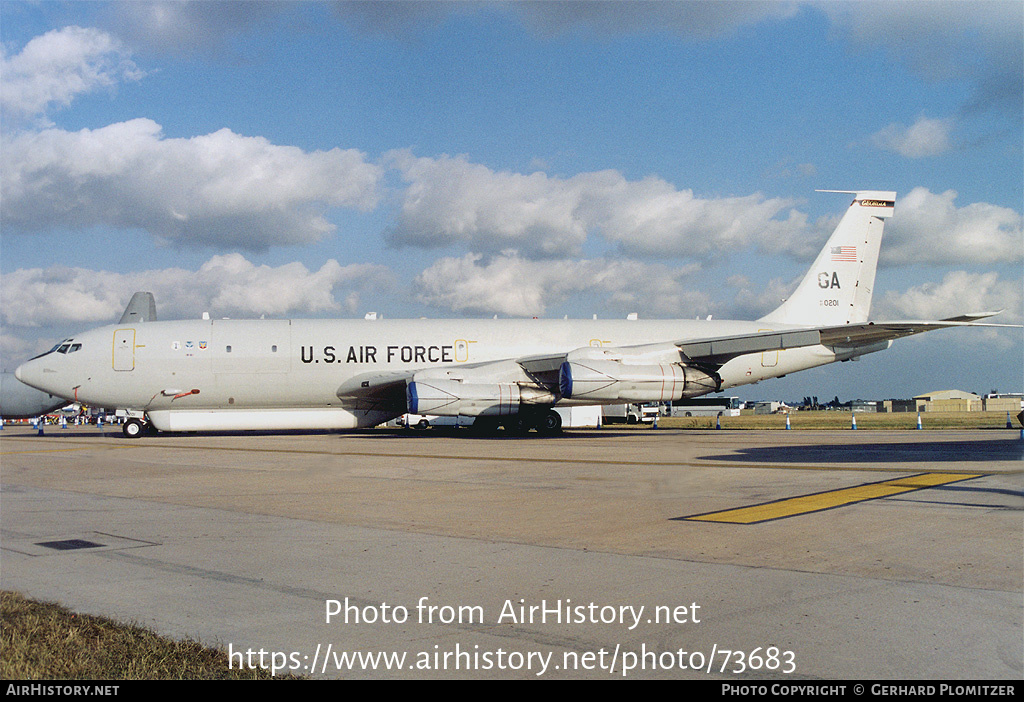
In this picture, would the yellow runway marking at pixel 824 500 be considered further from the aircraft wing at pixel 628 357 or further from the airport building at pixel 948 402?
the airport building at pixel 948 402

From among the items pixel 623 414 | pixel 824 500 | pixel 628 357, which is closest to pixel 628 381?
pixel 628 357

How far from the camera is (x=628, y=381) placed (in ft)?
90.2

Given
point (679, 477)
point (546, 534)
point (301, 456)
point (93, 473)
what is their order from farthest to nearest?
point (301, 456) < point (93, 473) < point (679, 477) < point (546, 534)

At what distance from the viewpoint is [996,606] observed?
5395 millimetres

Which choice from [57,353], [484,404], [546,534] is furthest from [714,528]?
[57,353]

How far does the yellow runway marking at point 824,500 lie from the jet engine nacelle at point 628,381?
48.1 feet

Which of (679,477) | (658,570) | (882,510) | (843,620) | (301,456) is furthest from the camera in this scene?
(301,456)

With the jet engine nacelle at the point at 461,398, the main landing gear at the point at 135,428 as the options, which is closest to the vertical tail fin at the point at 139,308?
the main landing gear at the point at 135,428

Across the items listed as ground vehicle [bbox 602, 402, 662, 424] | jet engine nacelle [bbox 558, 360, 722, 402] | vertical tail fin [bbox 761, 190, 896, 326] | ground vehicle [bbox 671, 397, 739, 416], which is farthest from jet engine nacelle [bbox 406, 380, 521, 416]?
ground vehicle [bbox 671, 397, 739, 416]

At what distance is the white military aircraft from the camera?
27.8 meters

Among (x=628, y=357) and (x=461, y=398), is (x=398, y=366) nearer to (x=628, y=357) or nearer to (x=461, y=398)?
(x=461, y=398)

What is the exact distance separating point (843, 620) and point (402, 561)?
3.86 m

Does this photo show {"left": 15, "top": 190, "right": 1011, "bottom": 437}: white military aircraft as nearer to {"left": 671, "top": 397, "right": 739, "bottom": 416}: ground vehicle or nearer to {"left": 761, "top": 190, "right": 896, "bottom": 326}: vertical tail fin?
{"left": 761, "top": 190, "right": 896, "bottom": 326}: vertical tail fin

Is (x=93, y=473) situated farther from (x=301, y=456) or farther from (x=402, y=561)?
(x=402, y=561)
